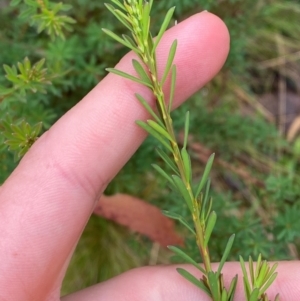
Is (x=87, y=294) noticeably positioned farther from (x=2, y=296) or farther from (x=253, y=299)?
(x=253, y=299)

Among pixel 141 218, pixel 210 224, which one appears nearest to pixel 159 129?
pixel 210 224

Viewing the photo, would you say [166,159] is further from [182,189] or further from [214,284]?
[214,284]

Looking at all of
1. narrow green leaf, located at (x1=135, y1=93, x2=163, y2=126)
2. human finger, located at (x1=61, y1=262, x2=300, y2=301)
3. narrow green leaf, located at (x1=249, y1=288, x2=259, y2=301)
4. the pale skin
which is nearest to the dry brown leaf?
human finger, located at (x1=61, y1=262, x2=300, y2=301)

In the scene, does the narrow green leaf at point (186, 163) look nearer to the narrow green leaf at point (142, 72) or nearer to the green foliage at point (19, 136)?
the narrow green leaf at point (142, 72)

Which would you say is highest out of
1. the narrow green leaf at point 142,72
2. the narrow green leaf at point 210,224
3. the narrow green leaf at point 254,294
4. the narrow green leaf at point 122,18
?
the narrow green leaf at point 122,18

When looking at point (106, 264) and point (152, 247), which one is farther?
point (152, 247)

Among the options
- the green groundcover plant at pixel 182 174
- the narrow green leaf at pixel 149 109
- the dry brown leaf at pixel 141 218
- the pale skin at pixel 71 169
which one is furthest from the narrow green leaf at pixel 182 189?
the dry brown leaf at pixel 141 218

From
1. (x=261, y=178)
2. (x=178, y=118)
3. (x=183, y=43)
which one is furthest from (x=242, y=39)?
(x=183, y=43)
